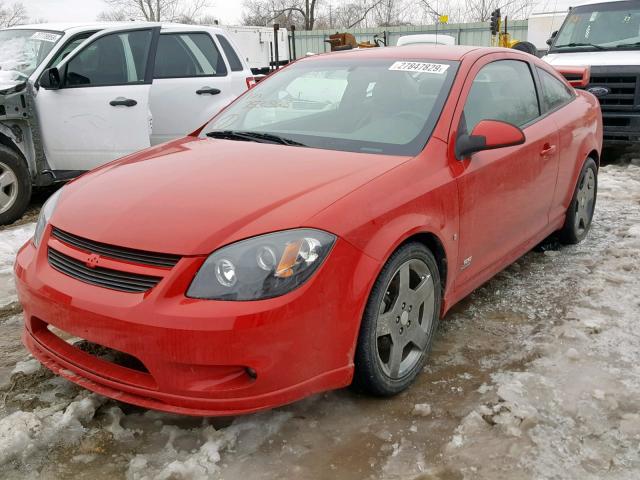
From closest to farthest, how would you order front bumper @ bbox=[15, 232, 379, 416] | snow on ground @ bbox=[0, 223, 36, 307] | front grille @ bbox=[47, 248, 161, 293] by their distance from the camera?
front bumper @ bbox=[15, 232, 379, 416], front grille @ bbox=[47, 248, 161, 293], snow on ground @ bbox=[0, 223, 36, 307]

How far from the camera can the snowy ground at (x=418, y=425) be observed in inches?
92.4

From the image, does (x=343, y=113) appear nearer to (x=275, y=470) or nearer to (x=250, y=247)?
(x=250, y=247)

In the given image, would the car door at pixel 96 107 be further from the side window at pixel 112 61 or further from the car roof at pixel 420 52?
the car roof at pixel 420 52

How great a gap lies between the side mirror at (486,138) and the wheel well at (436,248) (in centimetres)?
47

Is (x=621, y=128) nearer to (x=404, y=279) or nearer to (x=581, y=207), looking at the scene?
(x=581, y=207)

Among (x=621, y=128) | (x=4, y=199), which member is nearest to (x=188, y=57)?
(x=4, y=199)

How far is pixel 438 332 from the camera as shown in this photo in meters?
3.49

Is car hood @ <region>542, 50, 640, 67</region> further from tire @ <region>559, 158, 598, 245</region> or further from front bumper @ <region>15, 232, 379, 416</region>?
front bumper @ <region>15, 232, 379, 416</region>

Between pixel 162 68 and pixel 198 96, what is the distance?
1.55ft

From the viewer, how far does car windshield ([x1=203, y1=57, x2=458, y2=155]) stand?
3.13 m

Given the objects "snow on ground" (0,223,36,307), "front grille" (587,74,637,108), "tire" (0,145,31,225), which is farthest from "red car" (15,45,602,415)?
"front grille" (587,74,637,108)

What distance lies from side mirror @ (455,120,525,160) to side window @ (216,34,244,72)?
15.7 ft

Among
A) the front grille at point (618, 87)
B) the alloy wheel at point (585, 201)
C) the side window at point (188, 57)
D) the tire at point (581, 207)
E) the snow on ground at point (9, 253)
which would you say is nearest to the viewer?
the snow on ground at point (9, 253)

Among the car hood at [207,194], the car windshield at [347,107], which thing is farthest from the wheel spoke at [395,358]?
the car windshield at [347,107]
